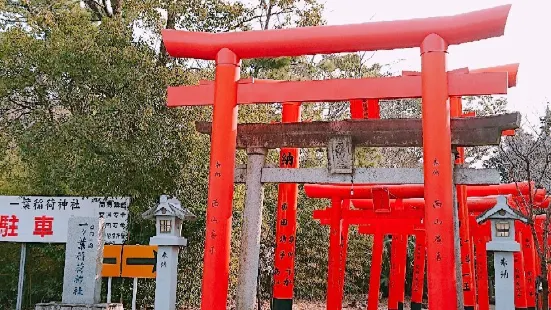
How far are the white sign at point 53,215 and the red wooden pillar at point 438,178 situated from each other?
6.94m

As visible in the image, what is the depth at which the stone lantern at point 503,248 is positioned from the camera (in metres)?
6.13

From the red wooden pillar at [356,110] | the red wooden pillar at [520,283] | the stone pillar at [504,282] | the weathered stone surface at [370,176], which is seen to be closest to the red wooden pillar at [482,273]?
the red wooden pillar at [520,283]

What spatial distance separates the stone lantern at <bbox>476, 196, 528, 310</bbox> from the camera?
6133mm

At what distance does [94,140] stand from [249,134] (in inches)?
191

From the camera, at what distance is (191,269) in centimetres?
1255

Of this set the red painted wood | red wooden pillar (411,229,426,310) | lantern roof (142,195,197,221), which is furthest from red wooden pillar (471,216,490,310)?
lantern roof (142,195,197,221)

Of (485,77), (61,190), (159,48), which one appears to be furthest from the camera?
(159,48)

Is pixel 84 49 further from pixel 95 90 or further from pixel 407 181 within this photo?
pixel 407 181

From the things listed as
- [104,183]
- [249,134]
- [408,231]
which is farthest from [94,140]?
[408,231]

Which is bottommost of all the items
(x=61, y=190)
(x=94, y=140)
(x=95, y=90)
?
(x=61, y=190)

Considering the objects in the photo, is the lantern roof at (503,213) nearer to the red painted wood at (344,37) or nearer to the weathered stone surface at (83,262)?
the red painted wood at (344,37)

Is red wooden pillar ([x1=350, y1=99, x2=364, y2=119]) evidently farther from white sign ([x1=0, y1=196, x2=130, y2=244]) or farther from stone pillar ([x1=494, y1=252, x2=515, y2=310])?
white sign ([x1=0, y1=196, x2=130, y2=244])

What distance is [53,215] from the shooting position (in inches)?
434

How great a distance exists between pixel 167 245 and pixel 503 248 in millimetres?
4095
